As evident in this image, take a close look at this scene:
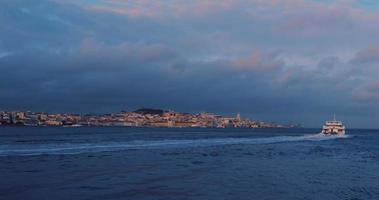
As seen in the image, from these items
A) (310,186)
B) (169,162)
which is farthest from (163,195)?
(169,162)

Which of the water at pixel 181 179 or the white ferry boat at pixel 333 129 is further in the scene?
the white ferry boat at pixel 333 129

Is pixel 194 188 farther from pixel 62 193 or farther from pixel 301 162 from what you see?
pixel 301 162

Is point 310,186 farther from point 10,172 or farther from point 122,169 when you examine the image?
point 10,172

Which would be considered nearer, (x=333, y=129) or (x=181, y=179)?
(x=181, y=179)

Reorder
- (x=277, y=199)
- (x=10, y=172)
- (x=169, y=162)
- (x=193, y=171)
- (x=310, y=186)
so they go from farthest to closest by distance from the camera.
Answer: (x=169, y=162)
(x=193, y=171)
(x=10, y=172)
(x=310, y=186)
(x=277, y=199)

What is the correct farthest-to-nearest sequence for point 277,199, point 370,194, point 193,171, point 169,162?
point 169,162 → point 193,171 → point 370,194 → point 277,199

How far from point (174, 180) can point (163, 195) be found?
5.64 metres

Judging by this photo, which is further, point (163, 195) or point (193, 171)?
point (193, 171)

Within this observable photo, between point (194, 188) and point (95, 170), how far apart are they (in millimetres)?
9789

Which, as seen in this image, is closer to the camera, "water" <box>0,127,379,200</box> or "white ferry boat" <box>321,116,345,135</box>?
"water" <box>0,127,379,200</box>

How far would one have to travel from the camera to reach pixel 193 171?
33656 millimetres

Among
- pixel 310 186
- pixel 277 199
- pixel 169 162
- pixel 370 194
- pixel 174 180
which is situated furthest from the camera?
pixel 169 162

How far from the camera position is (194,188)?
25.2m

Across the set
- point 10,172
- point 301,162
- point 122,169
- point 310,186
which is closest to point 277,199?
→ point 310,186
